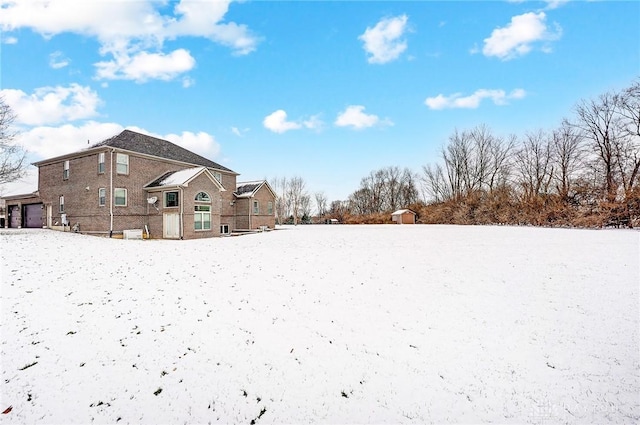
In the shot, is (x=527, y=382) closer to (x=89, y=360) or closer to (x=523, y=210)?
(x=89, y=360)

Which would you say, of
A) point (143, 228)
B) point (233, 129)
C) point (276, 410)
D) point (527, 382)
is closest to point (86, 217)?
point (143, 228)

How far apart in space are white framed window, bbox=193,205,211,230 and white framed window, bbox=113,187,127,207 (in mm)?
5074

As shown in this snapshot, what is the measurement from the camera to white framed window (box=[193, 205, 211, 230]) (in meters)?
22.1

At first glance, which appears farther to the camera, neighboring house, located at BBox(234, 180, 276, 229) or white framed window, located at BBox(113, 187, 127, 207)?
neighboring house, located at BBox(234, 180, 276, 229)

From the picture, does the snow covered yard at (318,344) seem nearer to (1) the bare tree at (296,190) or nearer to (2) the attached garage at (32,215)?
(2) the attached garage at (32,215)

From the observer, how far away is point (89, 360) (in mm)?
4750

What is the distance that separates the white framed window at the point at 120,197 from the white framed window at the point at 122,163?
1.33 m

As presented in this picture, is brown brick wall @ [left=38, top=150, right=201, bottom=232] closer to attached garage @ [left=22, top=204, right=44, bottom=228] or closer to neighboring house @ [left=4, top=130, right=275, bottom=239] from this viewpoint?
neighboring house @ [left=4, top=130, right=275, bottom=239]

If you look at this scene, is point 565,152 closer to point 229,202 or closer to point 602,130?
point 602,130

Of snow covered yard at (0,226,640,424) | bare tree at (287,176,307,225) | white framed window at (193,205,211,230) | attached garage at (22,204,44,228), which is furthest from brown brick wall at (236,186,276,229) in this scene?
bare tree at (287,176,307,225)

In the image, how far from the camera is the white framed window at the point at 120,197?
21244mm

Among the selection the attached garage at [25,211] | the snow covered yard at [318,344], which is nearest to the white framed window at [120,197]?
the attached garage at [25,211]

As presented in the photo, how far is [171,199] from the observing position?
852 inches

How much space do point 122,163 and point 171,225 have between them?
19.0 ft
